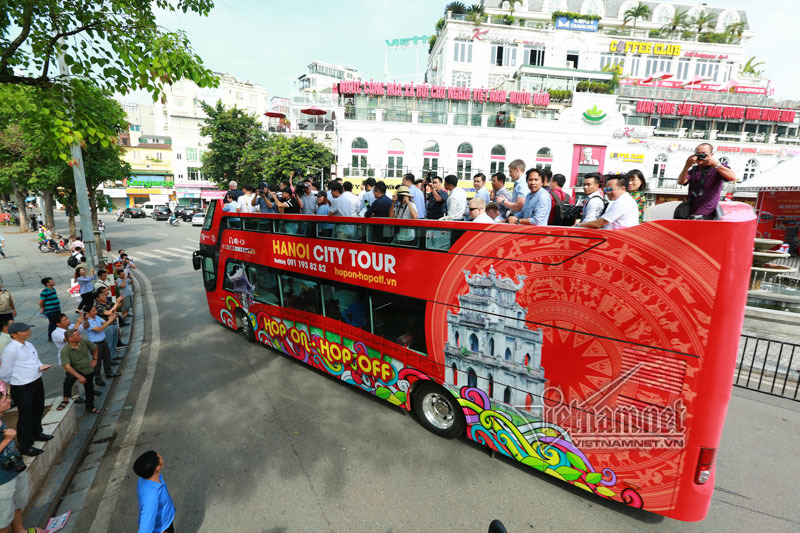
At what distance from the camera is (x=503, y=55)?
4491cm

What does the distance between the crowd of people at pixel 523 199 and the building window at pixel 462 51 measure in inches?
1685

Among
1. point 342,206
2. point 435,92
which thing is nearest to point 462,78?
point 435,92

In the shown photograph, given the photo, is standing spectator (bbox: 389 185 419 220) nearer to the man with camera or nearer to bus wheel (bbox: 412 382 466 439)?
bus wheel (bbox: 412 382 466 439)

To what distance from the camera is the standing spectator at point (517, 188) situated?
559 centimetres

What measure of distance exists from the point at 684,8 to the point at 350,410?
71.2 metres

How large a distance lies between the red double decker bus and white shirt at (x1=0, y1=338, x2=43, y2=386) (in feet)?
13.6

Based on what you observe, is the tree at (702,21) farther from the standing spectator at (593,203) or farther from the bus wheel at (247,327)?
the bus wheel at (247,327)

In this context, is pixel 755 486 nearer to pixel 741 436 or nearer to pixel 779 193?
pixel 741 436

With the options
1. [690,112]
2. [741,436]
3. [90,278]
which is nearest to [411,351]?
[741,436]

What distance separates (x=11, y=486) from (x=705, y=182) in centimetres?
786

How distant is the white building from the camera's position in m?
35.3

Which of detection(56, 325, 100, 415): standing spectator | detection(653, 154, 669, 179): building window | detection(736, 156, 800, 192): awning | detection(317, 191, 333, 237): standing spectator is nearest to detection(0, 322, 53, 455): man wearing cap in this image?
detection(56, 325, 100, 415): standing spectator

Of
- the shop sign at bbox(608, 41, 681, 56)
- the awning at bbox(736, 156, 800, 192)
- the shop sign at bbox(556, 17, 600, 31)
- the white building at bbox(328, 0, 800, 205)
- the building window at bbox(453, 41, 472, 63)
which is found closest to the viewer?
the awning at bbox(736, 156, 800, 192)

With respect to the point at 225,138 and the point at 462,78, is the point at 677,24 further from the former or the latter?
the point at 225,138
